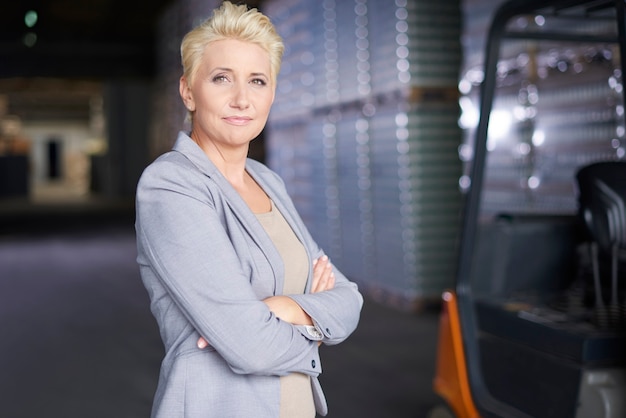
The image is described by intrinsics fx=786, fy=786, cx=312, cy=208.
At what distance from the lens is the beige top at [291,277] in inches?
66.7

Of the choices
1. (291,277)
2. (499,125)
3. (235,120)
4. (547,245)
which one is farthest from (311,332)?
(499,125)

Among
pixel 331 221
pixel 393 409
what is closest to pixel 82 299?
pixel 331 221

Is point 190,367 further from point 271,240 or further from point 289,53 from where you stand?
point 289,53

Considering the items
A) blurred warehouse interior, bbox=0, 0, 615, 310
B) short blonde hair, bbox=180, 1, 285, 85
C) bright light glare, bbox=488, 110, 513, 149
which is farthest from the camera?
blurred warehouse interior, bbox=0, 0, 615, 310

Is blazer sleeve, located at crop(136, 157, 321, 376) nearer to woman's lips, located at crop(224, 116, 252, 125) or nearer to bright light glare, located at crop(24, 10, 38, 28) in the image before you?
woman's lips, located at crop(224, 116, 252, 125)

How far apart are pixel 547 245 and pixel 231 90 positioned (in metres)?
2.28

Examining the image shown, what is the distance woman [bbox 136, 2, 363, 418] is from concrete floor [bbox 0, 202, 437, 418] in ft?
8.19

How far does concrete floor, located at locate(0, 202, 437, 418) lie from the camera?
433 cm

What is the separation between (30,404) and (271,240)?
3.26 m

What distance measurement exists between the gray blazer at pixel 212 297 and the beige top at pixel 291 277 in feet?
0.14

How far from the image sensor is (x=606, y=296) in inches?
131

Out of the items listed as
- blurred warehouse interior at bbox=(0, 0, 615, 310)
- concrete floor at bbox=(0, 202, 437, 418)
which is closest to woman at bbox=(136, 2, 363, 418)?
concrete floor at bbox=(0, 202, 437, 418)

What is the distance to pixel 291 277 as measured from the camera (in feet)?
5.77

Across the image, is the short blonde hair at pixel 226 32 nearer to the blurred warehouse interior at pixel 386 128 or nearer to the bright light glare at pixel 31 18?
the blurred warehouse interior at pixel 386 128
